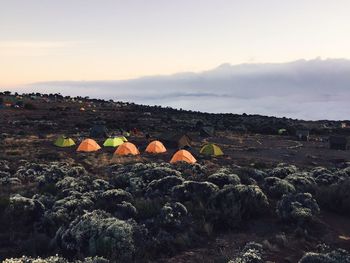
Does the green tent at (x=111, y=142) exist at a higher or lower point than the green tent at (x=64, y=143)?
higher

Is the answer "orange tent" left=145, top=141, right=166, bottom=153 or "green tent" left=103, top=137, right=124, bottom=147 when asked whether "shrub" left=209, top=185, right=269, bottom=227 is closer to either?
"orange tent" left=145, top=141, right=166, bottom=153

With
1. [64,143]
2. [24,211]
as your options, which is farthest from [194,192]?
[64,143]

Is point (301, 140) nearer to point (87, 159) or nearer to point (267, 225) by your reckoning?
point (87, 159)

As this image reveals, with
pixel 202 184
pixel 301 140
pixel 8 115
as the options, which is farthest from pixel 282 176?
pixel 8 115

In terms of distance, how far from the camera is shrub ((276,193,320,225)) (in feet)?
40.5

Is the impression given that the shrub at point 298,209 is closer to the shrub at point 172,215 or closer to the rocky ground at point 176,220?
the rocky ground at point 176,220

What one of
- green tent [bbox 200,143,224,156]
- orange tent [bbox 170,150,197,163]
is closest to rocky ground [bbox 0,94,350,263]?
orange tent [bbox 170,150,197,163]

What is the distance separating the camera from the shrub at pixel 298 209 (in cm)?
1234

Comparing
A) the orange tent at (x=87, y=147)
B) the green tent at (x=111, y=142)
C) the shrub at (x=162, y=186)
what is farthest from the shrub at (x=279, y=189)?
the green tent at (x=111, y=142)

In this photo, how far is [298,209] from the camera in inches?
496

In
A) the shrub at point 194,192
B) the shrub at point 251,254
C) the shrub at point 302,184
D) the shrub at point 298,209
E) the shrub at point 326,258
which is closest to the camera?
the shrub at point 326,258

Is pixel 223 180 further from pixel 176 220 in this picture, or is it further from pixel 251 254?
pixel 251 254

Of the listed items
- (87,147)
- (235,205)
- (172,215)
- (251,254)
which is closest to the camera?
(251,254)

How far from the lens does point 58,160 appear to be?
3162 centimetres
